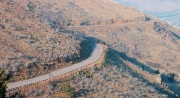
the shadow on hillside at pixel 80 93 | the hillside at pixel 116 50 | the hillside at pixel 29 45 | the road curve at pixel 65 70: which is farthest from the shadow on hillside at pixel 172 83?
the shadow on hillside at pixel 80 93

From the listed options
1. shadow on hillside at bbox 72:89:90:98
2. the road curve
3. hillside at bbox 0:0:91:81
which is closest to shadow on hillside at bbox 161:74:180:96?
the road curve

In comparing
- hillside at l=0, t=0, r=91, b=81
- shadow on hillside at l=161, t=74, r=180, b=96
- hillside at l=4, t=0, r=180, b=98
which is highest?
hillside at l=0, t=0, r=91, b=81

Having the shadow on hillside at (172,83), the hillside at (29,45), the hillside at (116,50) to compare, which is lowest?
the shadow on hillside at (172,83)

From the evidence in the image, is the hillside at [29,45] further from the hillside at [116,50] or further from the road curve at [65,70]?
the hillside at [116,50]

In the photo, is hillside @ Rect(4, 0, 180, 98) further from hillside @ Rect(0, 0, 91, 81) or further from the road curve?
hillside @ Rect(0, 0, 91, 81)

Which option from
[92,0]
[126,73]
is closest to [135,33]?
[92,0]

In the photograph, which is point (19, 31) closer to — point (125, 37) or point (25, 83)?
point (25, 83)

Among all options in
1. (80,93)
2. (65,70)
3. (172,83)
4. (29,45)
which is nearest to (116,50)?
(172,83)

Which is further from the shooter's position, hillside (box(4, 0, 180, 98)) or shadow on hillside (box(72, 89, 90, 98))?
hillside (box(4, 0, 180, 98))
